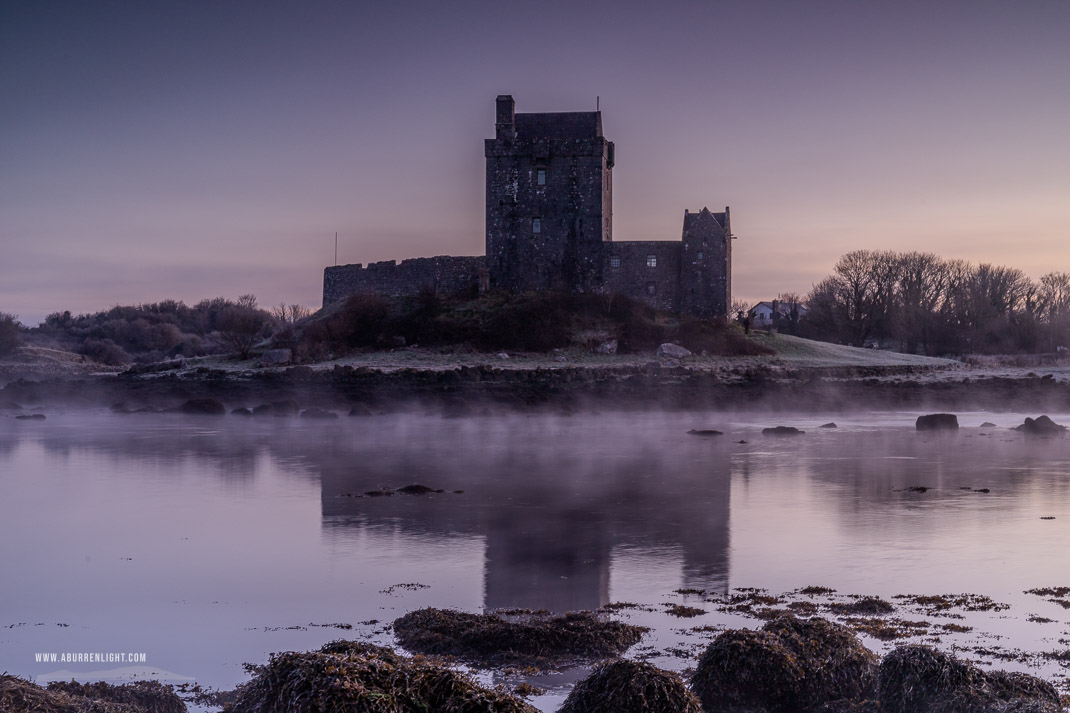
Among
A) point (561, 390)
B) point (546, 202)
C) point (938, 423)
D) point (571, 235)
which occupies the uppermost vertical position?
point (546, 202)

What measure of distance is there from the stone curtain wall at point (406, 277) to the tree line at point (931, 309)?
3095 centimetres

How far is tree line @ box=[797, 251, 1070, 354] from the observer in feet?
218

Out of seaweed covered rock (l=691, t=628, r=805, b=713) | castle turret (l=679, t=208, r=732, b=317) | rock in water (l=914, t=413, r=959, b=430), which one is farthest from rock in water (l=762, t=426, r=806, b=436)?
castle turret (l=679, t=208, r=732, b=317)

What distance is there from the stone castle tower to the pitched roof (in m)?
0.05

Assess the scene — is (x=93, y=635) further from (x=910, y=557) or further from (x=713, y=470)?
(x=713, y=470)

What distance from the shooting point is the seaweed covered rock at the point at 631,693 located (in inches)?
224

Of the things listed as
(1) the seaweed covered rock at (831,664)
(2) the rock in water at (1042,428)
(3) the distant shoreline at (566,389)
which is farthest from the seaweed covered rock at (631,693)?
(3) the distant shoreline at (566,389)

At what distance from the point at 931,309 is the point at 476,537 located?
219ft

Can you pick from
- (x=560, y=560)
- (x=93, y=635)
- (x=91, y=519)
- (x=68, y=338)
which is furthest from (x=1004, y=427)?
(x=68, y=338)

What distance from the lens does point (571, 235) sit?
49812 millimetres

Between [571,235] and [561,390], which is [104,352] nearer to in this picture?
[571,235]

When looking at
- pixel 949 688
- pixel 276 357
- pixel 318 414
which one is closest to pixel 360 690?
pixel 949 688

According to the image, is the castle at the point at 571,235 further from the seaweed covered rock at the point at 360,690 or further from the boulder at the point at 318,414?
the seaweed covered rock at the point at 360,690

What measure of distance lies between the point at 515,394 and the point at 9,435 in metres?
16.9
